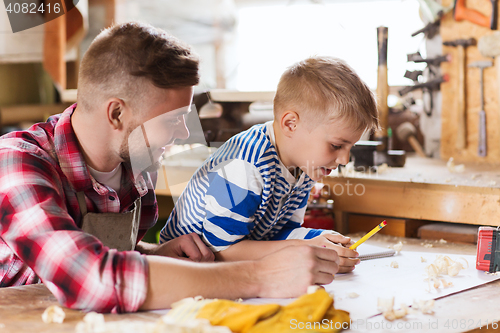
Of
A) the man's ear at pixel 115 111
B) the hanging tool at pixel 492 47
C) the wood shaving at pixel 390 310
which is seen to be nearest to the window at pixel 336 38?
the hanging tool at pixel 492 47

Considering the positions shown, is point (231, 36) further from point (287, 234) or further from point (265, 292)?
point (265, 292)

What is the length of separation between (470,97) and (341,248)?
1.33 meters

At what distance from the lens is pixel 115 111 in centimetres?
96

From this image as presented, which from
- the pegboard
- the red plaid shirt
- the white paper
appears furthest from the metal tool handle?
the red plaid shirt

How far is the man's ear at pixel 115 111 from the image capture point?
0.95 meters

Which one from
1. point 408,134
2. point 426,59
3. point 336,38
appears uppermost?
point 336,38

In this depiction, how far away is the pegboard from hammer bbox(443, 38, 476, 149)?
0.02 meters

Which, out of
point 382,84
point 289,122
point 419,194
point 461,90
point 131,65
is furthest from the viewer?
point 461,90

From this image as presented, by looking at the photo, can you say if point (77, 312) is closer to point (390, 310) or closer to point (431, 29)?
point (390, 310)

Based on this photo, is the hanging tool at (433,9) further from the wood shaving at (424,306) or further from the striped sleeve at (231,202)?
the wood shaving at (424,306)

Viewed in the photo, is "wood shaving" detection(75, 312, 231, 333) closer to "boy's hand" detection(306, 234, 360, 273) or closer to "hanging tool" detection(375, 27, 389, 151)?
"boy's hand" detection(306, 234, 360, 273)

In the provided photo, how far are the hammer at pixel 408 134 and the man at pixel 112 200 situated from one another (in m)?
1.54

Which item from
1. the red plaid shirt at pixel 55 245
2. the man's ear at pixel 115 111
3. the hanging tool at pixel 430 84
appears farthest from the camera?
the hanging tool at pixel 430 84

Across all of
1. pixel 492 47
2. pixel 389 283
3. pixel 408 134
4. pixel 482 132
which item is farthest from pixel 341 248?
pixel 408 134
